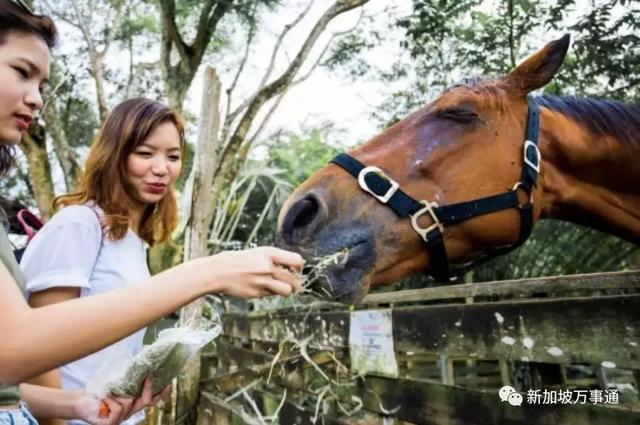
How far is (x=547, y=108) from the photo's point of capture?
2.33m

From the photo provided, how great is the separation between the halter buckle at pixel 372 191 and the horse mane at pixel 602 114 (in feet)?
2.62

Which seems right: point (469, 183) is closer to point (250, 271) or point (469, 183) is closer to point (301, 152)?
point (250, 271)

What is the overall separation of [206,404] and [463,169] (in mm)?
3852

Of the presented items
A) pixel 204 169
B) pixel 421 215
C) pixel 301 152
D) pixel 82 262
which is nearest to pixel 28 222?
pixel 82 262

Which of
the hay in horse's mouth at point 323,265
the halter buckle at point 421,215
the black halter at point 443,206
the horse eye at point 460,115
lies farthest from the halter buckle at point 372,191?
the horse eye at point 460,115

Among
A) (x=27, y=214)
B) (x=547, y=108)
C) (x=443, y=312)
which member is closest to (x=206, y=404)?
(x=443, y=312)

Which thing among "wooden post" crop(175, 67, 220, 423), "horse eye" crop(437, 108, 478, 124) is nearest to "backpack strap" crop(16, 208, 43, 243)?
"horse eye" crop(437, 108, 478, 124)

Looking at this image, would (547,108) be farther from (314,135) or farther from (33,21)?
(314,135)

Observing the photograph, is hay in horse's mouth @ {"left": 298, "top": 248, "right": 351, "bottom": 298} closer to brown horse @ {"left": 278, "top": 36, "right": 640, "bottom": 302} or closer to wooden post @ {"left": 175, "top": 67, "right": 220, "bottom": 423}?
brown horse @ {"left": 278, "top": 36, "right": 640, "bottom": 302}

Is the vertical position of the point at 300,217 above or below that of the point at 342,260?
above

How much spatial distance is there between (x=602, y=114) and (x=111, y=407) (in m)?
2.12

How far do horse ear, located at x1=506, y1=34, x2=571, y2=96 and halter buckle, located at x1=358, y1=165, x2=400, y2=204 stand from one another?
2.35ft

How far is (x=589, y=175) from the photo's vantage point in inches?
90.2

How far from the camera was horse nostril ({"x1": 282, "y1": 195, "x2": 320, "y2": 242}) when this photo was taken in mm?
1916
